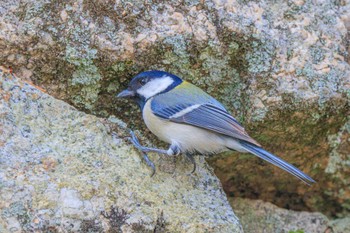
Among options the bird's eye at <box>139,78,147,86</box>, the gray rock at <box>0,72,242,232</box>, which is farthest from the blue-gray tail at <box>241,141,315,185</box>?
the bird's eye at <box>139,78,147,86</box>

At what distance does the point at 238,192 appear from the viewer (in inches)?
122

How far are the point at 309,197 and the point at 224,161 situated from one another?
0.58 metres

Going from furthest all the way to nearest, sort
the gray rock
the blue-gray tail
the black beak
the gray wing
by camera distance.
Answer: the black beak → the gray wing → the blue-gray tail → the gray rock

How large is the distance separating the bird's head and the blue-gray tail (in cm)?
46

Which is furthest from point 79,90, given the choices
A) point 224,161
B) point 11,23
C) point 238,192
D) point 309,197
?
point 309,197

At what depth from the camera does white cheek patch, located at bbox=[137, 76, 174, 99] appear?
2605 mm

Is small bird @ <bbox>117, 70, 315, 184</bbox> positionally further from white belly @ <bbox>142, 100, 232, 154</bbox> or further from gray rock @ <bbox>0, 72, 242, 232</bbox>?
gray rock @ <bbox>0, 72, 242, 232</bbox>

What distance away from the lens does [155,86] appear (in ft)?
8.68

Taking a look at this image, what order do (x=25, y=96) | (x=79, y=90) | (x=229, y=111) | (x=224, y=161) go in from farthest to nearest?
(x=224, y=161), (x=229, y=111), (x=79, y=90), (x=25, y=96)

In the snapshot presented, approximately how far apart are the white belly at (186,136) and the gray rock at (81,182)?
115 millimetres

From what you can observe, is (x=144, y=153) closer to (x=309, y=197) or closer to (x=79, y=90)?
(x=79, y=90)

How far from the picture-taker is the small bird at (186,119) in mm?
2557

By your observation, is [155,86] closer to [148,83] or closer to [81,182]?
[148,83]

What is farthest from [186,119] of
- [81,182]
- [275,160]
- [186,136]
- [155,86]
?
[81,182]
